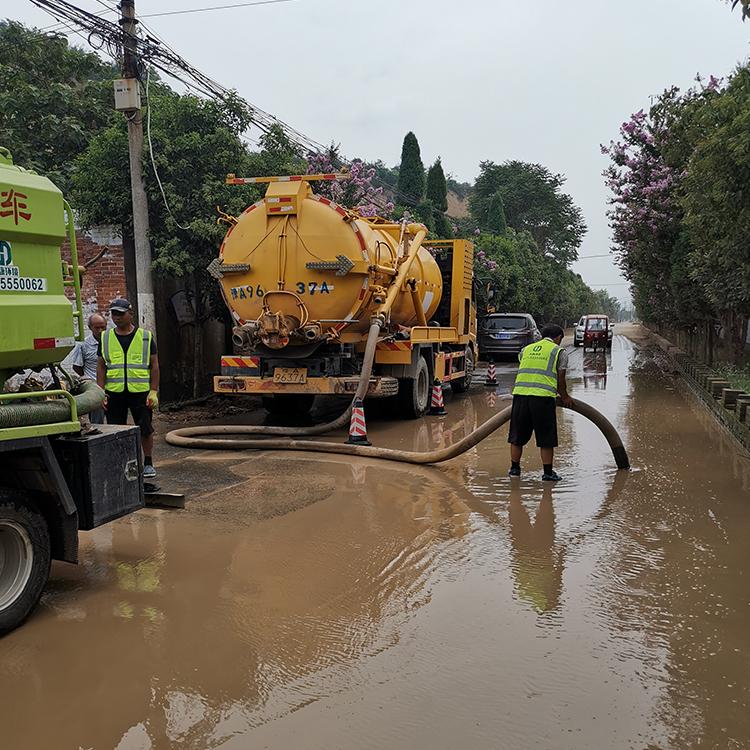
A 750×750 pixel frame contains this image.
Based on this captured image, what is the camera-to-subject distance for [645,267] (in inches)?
815

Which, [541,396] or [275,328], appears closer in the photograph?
[541,396]

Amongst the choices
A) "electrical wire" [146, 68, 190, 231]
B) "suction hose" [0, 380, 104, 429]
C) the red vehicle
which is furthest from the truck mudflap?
the red vehicle

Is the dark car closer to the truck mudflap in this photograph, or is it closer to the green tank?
the truck mudflap

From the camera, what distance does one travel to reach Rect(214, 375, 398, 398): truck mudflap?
32.0ft

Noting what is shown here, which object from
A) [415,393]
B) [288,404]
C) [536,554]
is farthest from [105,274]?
[536,554]

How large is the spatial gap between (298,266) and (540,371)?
3.60 metres

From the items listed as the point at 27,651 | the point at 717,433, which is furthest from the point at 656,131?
the point at 27,651

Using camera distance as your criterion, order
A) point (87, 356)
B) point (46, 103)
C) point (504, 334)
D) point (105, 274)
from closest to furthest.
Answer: point (87, 356) < point (105, 274) < point (46, 103) < point (504, 334)

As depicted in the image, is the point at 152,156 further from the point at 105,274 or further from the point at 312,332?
the point at 312,332

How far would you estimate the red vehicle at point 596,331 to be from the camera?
98.7ft

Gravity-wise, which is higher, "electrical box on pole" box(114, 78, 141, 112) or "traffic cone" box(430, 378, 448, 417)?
"electrical box on pole" box(114, 78, 141, 112)

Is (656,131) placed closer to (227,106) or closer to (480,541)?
(227,106)

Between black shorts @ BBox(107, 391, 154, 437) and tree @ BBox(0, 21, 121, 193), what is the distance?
9570 millimetres

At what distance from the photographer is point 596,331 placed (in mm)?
30203
